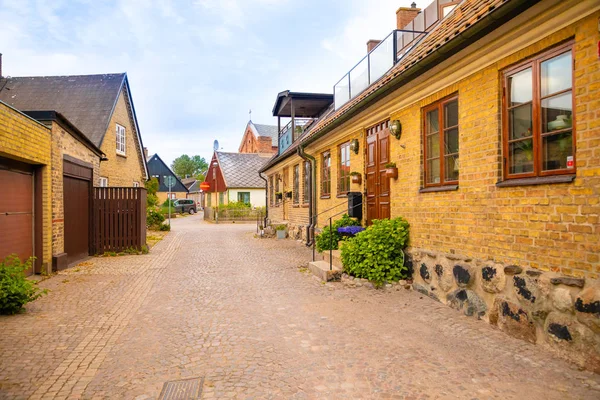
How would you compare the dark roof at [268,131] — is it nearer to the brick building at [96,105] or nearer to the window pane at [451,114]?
the brick building at [96,105]

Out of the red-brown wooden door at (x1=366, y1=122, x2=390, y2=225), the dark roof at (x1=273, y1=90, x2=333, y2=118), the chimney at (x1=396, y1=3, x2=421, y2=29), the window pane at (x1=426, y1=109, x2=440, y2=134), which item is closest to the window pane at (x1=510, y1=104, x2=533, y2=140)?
the window pane at (x1=426, y1=109, x2=440, y2=134)

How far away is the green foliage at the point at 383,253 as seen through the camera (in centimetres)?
705

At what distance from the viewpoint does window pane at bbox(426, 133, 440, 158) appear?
657cm

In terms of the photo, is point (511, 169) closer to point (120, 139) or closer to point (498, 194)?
point (498, 194)

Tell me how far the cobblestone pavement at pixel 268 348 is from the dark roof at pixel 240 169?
28152 millimetres

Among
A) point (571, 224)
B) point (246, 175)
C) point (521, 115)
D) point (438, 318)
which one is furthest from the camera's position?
point (246, 175)

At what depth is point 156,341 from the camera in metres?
4.64

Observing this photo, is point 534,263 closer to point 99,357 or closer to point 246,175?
point 99,357

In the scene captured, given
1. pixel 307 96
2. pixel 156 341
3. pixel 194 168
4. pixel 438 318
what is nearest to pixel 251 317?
pixel 156 341

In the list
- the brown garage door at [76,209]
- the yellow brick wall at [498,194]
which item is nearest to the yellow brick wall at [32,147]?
the brown garage door at [76,209]

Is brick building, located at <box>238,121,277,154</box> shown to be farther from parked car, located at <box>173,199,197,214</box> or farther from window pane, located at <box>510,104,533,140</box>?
window pane, located at <box>510,104,533,140</box>

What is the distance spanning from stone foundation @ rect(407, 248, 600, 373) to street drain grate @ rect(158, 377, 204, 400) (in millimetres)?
3311

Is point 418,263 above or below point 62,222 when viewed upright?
below

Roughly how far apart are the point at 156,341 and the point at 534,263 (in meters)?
4.12
